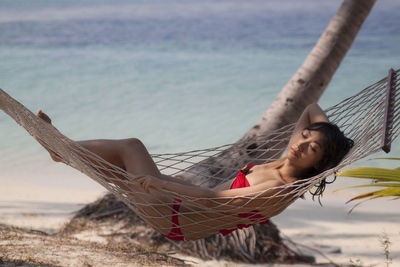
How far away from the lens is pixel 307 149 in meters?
2.17

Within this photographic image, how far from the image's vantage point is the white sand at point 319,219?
11.9ft

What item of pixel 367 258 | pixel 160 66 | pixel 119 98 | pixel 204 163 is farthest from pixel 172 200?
pixel 160 66

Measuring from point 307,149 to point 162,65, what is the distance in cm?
1124

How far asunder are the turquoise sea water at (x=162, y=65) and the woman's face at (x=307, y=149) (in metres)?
3.83

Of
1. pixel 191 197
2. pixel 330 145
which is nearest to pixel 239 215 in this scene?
pixel 191 197

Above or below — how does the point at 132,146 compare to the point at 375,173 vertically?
above

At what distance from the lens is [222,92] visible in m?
10.8

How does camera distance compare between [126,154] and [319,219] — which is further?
[319,219]

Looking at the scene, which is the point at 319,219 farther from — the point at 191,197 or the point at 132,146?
the point at 191,197

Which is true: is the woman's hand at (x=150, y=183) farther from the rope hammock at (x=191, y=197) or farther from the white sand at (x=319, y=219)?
the white sand at (x=319, y=219)

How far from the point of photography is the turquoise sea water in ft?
28.0

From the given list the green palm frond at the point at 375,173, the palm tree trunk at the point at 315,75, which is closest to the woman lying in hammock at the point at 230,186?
the green palm frond at the point at 375,173

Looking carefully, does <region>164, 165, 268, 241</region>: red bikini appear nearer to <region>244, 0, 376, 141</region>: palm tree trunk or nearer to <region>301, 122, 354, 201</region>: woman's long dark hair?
<region>301, 122, 354, 201</region>: woman's long dark hair

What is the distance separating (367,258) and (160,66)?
10139 millimetres
